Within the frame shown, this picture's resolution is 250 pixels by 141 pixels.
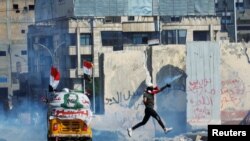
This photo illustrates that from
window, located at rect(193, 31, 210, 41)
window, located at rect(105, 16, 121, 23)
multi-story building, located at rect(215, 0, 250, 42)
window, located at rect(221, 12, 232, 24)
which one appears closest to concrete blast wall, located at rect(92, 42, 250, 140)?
window, located at rect(105, 16, 121, 23)

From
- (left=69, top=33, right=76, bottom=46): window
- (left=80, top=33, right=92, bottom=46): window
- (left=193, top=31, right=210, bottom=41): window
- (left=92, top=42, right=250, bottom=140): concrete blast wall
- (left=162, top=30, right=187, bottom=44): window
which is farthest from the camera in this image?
(left=193, top=31, right=210, bottom=41): window

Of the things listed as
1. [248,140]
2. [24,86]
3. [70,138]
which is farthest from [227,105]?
[24,86]

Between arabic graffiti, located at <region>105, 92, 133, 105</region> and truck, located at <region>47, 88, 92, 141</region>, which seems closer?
truck, located at <region>47, 88, 92, 141</region>

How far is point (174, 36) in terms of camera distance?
60.9 metres

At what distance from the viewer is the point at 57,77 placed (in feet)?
74.1

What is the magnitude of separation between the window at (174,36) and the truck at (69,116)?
38333mm

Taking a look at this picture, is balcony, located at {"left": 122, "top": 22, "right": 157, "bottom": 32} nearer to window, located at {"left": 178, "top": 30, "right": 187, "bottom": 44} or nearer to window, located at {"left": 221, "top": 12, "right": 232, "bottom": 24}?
window, located at {"left": 178, "top": 30, "right": 187, "bottom": 44}

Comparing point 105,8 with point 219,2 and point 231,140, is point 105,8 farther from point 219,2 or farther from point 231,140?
point 231,140

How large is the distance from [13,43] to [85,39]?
2336 cm

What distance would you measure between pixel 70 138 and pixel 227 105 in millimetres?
14827

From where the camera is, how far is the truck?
2189cm

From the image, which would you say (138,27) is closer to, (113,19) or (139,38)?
(139,38)

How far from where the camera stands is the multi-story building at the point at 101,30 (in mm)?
56875

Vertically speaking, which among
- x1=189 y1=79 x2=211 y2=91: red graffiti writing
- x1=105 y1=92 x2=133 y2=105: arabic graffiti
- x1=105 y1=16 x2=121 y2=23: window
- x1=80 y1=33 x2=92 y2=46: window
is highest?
x1=105 y1=16 x2=121 y2=23: window
